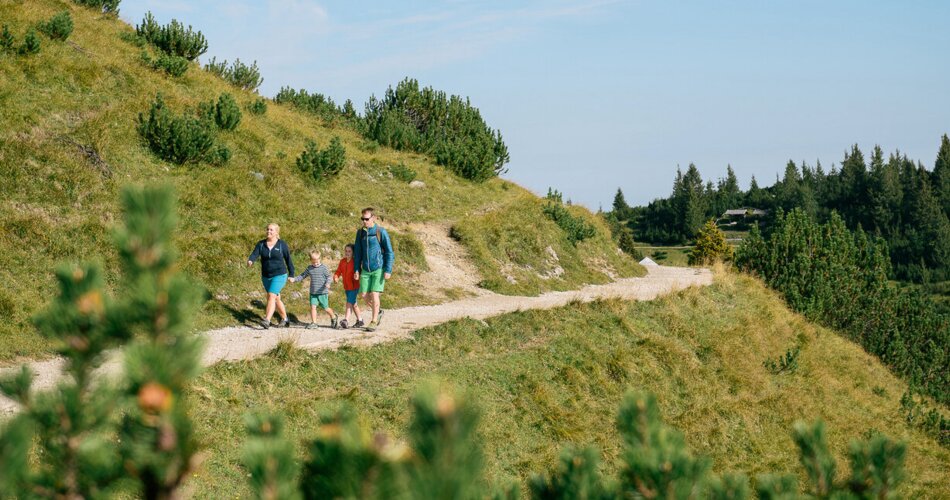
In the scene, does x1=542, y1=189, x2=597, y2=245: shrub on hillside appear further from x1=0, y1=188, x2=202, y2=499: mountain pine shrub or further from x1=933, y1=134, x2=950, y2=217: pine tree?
x1=933, y1=134, x2=950, y2=217: pine tree

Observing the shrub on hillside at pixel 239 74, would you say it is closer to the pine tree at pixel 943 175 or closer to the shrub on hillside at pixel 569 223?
the shrub on hillside at pixel 569 223

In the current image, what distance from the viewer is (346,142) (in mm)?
28688

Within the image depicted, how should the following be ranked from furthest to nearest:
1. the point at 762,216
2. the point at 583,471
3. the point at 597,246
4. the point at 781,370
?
the point at 762,216
the point at 597,246
the point at 781,370
the point at 583,471

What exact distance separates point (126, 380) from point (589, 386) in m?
12.7

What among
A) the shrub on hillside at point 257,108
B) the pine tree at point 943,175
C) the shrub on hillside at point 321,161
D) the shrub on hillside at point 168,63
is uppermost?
the pine tree at point 943,175

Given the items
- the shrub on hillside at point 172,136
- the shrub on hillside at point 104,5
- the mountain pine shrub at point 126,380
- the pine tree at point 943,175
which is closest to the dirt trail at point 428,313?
the mountain pine shrub at point 126,380

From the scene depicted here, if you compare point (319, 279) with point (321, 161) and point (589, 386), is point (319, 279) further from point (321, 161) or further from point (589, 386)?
point (321, 161)

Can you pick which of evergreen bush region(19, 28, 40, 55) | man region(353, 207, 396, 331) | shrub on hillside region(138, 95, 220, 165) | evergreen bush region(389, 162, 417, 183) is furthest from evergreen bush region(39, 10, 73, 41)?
man region(353, 207, 396, 331)

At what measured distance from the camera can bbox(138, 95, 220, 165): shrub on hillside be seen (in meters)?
19.1

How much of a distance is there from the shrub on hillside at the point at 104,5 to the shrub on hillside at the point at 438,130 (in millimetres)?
9611

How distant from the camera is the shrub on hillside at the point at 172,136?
19141mm

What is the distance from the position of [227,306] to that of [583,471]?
12.8 m

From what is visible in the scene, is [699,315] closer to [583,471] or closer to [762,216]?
[583,471]

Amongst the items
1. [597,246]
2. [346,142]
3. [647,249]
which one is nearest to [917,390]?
[597,246]
